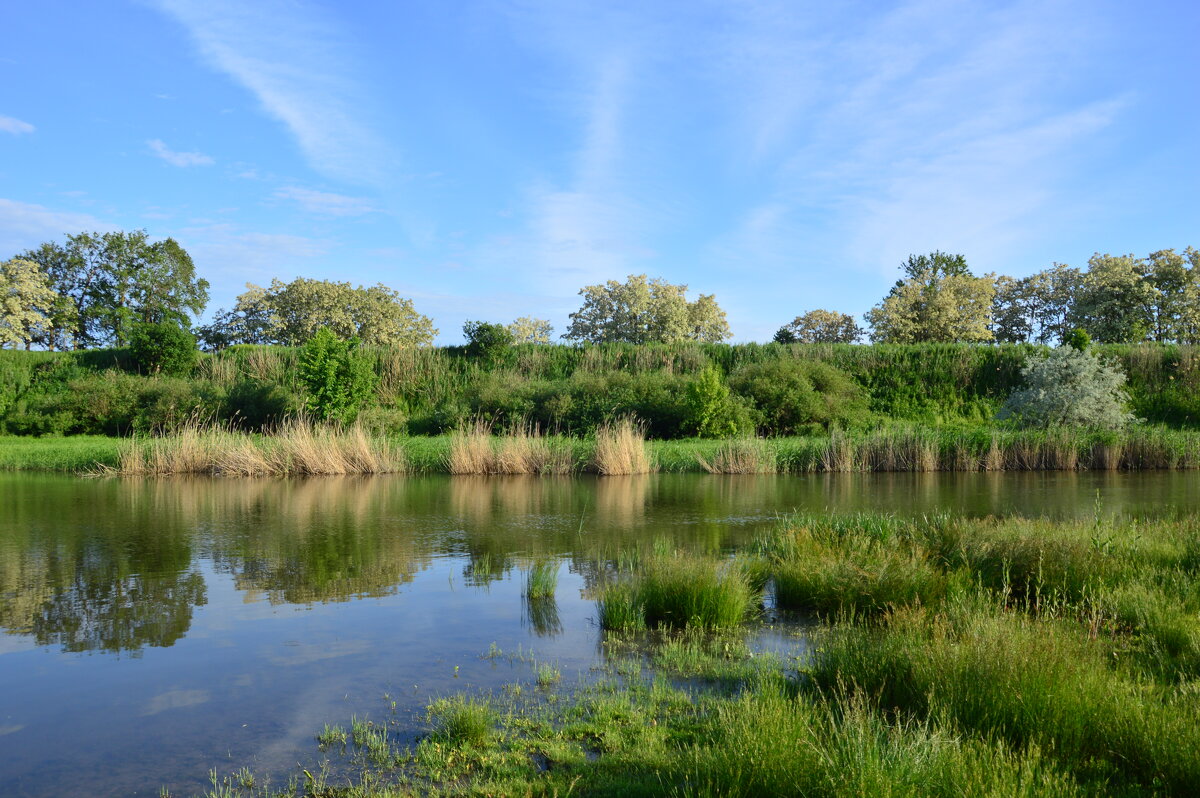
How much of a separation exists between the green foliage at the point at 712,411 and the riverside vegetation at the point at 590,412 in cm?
6

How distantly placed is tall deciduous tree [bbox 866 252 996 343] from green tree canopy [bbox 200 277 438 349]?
31.7 m

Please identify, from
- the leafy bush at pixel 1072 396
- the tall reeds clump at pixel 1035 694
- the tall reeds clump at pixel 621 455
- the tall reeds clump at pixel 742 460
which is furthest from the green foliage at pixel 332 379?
the tall reeds clump at pixel 1035 694

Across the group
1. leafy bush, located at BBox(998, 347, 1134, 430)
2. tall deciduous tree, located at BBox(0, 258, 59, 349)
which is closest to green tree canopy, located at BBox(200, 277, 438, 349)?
tall deciduous tree, located at BBox(0, 258, 59, 349)

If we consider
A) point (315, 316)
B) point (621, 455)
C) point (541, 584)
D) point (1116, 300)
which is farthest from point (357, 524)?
point (1116, 300)

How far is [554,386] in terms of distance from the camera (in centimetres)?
3200

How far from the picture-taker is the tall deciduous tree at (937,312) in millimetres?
55594

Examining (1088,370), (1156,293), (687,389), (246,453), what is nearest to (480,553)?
(246,453)

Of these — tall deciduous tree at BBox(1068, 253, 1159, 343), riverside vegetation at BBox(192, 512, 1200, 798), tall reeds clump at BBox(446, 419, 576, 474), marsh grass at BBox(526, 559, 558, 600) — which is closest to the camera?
riverside vegetation at BBox(192, 512, 1200, 798)

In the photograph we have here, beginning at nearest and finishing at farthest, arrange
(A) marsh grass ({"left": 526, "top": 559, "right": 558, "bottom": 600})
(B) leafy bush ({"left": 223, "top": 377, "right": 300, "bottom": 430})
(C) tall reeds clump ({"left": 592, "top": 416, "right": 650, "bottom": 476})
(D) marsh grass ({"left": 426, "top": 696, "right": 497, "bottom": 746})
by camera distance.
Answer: (D) marsh grass ({"left": 426, "top": 696, "right": 497, "bottom": 746})
(A) marsh grass ({"left": 526, "top": 559, "right": 558, "bottom": 600})
(C) tall reeds clump ({"left": 592, "top": 416, "right": 650, "bottom": 476})
(B) leafy bush ({"left": 223, "top": 377, "right": 300, "bottom": 430})

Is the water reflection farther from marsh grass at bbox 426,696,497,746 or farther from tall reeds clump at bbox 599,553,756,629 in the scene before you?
marsh grass at bbox 426,696,497,746

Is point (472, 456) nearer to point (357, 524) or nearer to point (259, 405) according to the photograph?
point (357, 524)

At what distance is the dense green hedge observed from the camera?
31.0m

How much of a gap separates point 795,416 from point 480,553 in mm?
22289

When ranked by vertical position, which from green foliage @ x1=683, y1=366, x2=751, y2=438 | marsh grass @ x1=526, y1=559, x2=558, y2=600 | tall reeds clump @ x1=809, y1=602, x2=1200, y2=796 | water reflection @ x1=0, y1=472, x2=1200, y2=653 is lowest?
water reflection @ x1=0, y1=472, x2=1200, y2=653
